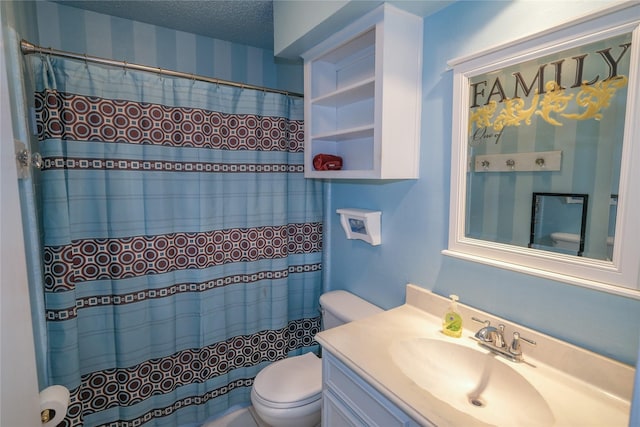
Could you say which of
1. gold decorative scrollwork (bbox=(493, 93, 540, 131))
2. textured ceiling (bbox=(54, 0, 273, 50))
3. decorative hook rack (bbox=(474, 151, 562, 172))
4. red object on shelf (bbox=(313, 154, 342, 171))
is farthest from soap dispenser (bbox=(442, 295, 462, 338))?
textured ceiling (bbox=(54, 0, 273, 50))

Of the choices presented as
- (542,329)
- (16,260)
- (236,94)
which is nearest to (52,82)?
(236,94)

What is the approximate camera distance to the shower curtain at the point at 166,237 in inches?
53.2

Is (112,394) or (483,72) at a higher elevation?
(483,72)

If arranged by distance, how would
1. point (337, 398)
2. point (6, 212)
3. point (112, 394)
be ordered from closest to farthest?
point (6, 212)
point (337, 398)
point (112, 394)

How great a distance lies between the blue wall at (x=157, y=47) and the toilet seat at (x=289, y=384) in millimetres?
1784

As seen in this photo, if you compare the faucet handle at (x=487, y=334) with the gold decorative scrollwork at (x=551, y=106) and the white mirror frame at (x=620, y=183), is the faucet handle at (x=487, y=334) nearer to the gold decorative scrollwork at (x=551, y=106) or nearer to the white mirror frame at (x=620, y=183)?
the white mirror frame at (x=620, y=183)

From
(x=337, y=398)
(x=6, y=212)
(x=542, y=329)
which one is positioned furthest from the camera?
(x=337, y=398)

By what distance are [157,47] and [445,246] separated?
7.02 feet

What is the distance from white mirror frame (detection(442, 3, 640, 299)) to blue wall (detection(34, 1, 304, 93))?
4.29 ft

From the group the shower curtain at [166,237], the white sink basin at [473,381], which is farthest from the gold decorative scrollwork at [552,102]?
the shower curtain at [166,237]

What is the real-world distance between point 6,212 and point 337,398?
1.11 m

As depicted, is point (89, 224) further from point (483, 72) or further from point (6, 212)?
point (483, 72)

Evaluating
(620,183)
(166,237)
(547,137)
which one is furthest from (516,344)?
(166,237)

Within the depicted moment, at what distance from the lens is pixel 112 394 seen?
1529 mm
